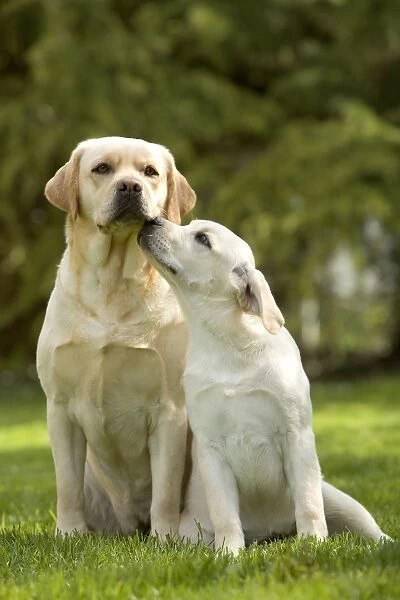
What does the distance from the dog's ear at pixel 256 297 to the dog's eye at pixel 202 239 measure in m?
0.17

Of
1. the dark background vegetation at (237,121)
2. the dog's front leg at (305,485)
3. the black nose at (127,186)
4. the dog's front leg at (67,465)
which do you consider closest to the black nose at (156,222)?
the black nose at (127,186)

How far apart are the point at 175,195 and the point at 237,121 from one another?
34.1ft

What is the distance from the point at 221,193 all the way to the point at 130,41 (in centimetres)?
248

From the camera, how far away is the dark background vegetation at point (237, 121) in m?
13.8

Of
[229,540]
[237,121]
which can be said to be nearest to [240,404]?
[229,540]

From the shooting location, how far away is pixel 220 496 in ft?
13.3

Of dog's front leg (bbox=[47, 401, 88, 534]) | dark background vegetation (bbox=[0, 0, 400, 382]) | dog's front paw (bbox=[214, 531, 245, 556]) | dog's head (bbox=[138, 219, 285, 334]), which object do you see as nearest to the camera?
dog's front paw (bbox=[214, 531, 245, 556])

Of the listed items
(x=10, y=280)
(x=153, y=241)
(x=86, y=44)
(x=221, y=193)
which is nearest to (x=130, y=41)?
(x=86, y=44)

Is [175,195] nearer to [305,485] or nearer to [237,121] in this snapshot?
[305,485]

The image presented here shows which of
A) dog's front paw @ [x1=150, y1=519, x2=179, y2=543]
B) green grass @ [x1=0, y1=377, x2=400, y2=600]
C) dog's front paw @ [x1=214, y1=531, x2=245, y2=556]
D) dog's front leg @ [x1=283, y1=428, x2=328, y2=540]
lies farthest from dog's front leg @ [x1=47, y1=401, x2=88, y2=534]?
dog's front leg @ [x1=283, y1=428, x2=328, y2=540]

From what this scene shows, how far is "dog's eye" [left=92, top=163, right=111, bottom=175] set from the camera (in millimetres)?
4637

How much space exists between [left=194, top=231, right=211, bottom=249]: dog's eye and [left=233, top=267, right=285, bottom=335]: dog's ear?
167 mm

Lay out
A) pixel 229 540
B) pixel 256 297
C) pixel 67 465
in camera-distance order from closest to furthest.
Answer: pixel 229 540 < pixel 256 297 < pixel 67 465

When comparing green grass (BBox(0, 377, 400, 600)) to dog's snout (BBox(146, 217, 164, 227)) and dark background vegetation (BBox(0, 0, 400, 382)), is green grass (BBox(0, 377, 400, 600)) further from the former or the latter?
dark background vegetation (BBox(0, 0, 400, 382))
